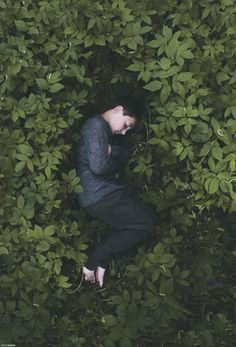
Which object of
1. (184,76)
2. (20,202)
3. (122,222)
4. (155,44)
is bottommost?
(122,222)

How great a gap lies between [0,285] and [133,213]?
0.95 m

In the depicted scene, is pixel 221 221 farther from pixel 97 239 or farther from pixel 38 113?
pixel 38 113

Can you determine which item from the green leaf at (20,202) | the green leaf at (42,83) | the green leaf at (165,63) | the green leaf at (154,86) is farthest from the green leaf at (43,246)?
the green leaf at (165,63)

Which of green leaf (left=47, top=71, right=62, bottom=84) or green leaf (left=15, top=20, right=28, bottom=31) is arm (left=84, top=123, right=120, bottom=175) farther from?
green leaf (left=15, top=20, right=28, bottom=31)

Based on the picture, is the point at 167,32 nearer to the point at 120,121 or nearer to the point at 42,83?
the point at 120,121

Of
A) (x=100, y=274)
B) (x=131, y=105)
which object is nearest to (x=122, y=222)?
(x=100, y=274)

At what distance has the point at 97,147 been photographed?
413 cm

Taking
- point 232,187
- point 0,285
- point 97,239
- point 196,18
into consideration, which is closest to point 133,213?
point 97,239

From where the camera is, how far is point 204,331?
420 cm

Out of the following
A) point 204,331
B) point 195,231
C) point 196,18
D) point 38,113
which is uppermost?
point 196,18

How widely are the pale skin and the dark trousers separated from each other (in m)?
0.04

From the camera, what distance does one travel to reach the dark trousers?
4262mm

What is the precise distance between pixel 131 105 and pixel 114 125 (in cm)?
17

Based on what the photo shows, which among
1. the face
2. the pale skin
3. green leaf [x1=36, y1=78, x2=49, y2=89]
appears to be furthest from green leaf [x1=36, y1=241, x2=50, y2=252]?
green leaf [x1=36, y1=78, x2=49, y2=89]
